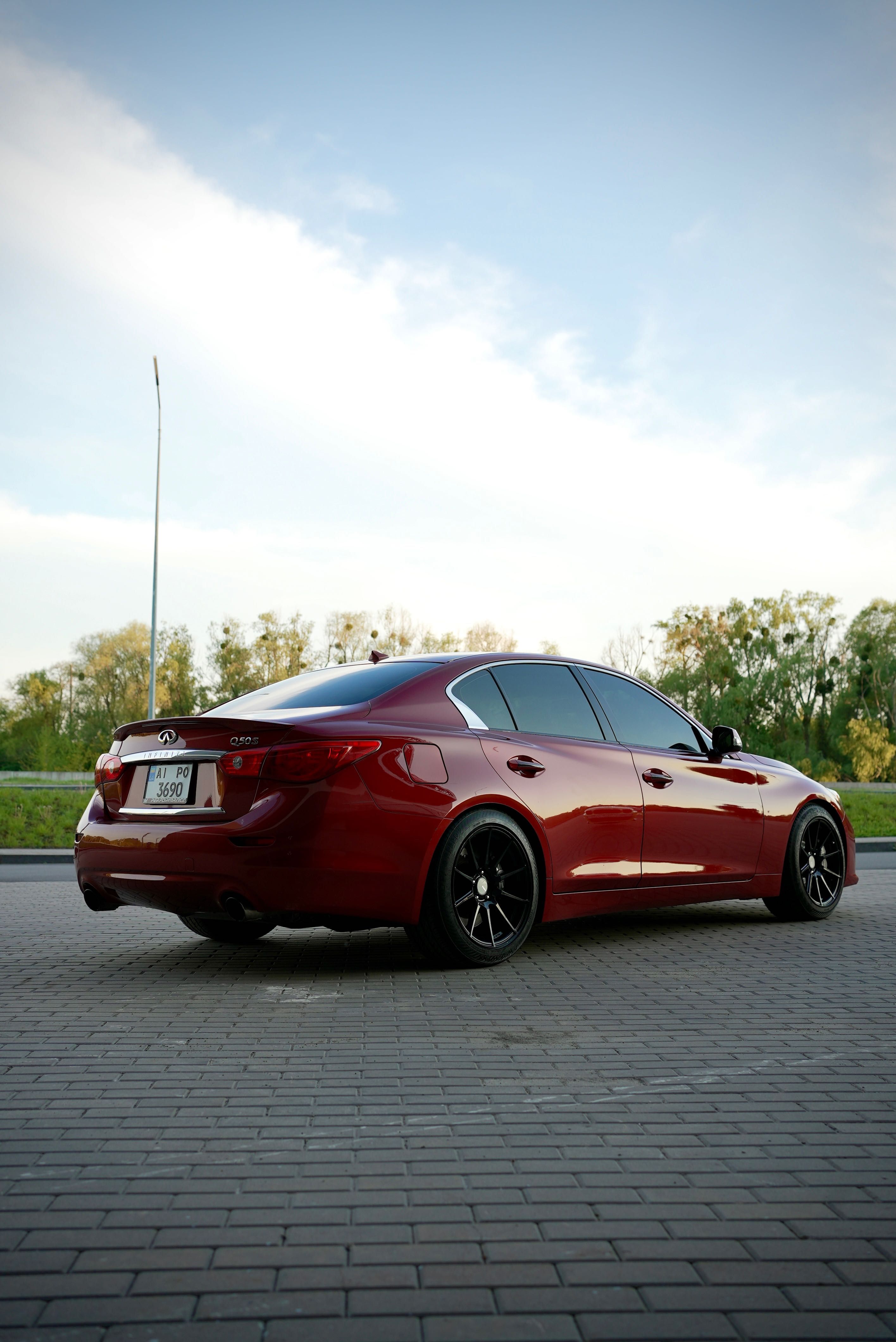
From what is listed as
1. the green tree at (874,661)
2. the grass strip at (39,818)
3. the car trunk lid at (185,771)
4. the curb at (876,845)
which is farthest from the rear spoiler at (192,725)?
the green tree at (874,661)

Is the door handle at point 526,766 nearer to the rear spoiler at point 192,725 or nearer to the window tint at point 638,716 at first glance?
the window tint at point 638,716

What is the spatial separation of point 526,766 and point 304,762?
4.28 feet

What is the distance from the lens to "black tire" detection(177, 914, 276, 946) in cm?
690

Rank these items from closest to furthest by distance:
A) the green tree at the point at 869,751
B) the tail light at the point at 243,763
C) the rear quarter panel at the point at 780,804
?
the tail light at the point at 243,763
the rear quarter panel at the point at 780,804
the green tree at the point at 869,751

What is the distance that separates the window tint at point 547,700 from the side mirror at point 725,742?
97 centimetres

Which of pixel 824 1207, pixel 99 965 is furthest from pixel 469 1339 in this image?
pixel 99 965

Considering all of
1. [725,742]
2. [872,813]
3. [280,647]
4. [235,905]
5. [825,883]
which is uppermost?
[280,647]

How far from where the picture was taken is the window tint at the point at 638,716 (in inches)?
277

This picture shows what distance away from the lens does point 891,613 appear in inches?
2391

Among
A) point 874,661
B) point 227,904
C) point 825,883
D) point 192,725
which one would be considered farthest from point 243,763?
point 874,661

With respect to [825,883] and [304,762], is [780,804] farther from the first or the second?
[304,762]

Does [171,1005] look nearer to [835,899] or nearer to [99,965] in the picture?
[99,965]

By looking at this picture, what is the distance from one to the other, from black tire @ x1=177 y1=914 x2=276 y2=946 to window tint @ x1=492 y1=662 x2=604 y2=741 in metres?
1.93

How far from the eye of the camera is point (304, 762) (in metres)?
5.38
